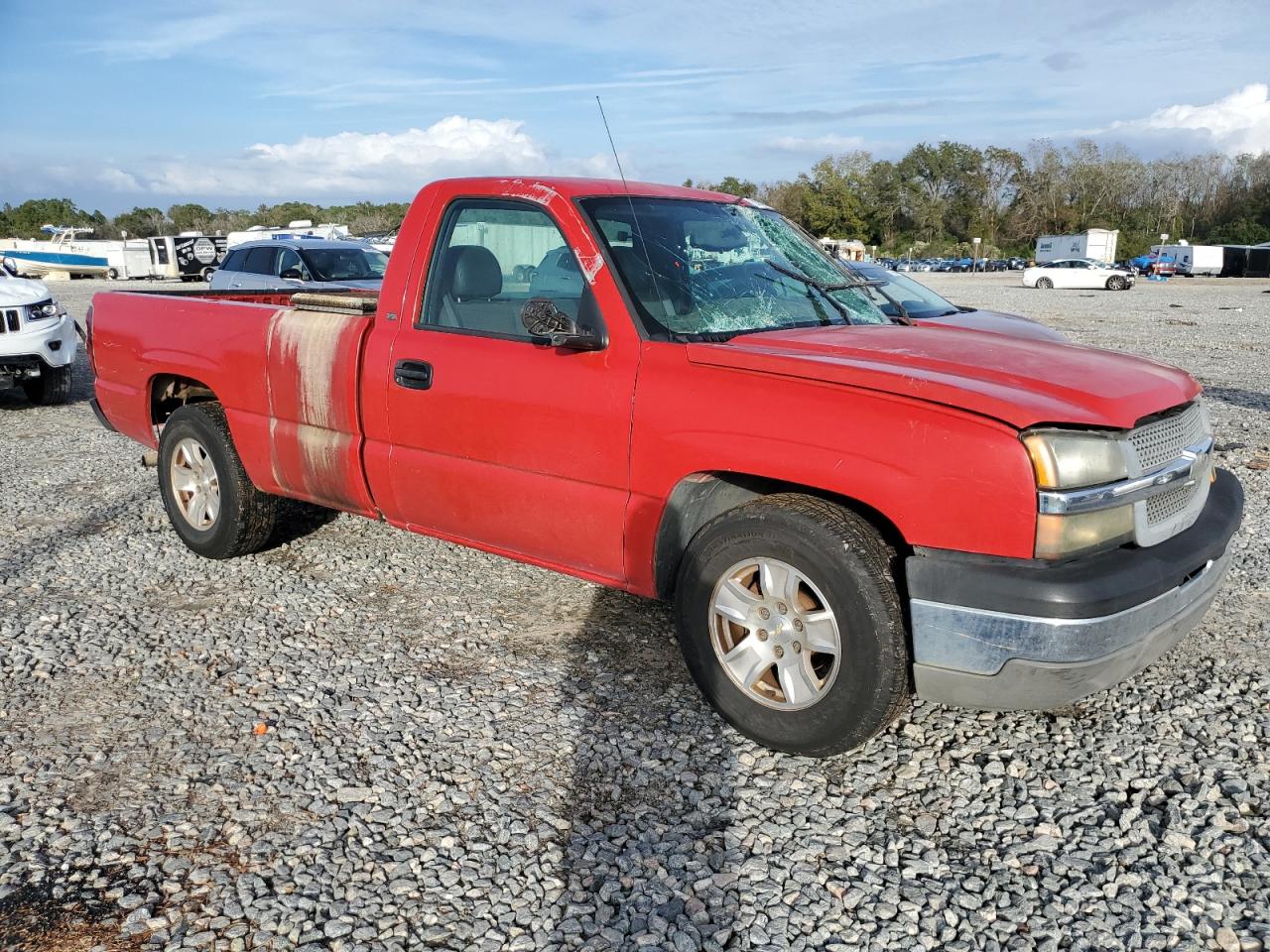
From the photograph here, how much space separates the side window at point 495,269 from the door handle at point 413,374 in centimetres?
19

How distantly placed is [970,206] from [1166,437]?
11154 cm

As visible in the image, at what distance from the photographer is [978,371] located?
327cm

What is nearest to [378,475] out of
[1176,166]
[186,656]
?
[186,656]

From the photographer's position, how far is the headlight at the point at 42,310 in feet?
34.4

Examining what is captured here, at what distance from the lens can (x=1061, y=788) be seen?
3.29 m

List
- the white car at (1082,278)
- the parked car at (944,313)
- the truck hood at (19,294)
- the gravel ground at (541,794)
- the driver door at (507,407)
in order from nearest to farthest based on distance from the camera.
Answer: the gravel ground at (541,794) < the driver door at (507,407) < the parked car at (944,313) < the truck hood at (19,294) < the white car at (1082,278)

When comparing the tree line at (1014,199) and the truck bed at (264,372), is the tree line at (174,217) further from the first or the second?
the truck bed at (264,372)

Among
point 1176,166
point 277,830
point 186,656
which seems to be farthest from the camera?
point 1176,166

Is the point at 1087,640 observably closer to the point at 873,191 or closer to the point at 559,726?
the point at 559,726

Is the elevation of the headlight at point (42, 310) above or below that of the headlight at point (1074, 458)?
above

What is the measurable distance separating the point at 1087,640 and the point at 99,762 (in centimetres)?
320

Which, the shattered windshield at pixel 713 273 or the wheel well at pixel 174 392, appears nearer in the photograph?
the shattered windshield at pixel 713 273

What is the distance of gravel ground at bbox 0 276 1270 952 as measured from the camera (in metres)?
2.68

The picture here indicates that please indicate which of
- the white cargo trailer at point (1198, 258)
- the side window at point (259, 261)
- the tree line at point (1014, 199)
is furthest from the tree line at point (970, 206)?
the side window at point (259, 261)
